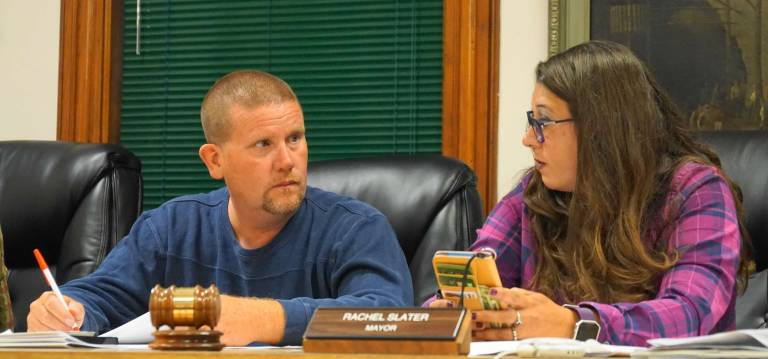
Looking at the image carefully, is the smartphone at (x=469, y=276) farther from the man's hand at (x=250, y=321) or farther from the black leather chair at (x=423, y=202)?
the black leather chair at (x=423, y=202)

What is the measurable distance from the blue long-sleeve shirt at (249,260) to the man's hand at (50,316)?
106mm

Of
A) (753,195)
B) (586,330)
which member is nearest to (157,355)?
(586,330)

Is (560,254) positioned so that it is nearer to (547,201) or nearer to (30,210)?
(547,201)

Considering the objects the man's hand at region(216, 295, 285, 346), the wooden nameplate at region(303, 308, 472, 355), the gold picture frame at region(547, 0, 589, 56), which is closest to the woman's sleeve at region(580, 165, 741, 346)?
the man's hand at region(216, 295, 285, 346)

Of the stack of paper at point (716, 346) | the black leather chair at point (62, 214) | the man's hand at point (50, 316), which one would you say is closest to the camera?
the stack of paper at point (716, 346)

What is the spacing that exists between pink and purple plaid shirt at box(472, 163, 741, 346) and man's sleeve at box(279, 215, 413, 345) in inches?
11.4

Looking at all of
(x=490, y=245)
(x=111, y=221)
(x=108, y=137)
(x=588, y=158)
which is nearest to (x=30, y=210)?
(x=111, y=221)

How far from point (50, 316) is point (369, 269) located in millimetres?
573

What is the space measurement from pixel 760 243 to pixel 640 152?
0.39m

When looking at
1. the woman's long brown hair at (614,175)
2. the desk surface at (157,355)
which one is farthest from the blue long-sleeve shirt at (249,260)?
the desk surface at (157,355)

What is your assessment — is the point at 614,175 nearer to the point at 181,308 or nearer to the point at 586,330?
the point at 586,330

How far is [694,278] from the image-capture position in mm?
1906

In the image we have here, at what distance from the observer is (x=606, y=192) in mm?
2072

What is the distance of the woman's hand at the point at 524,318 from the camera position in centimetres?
174
